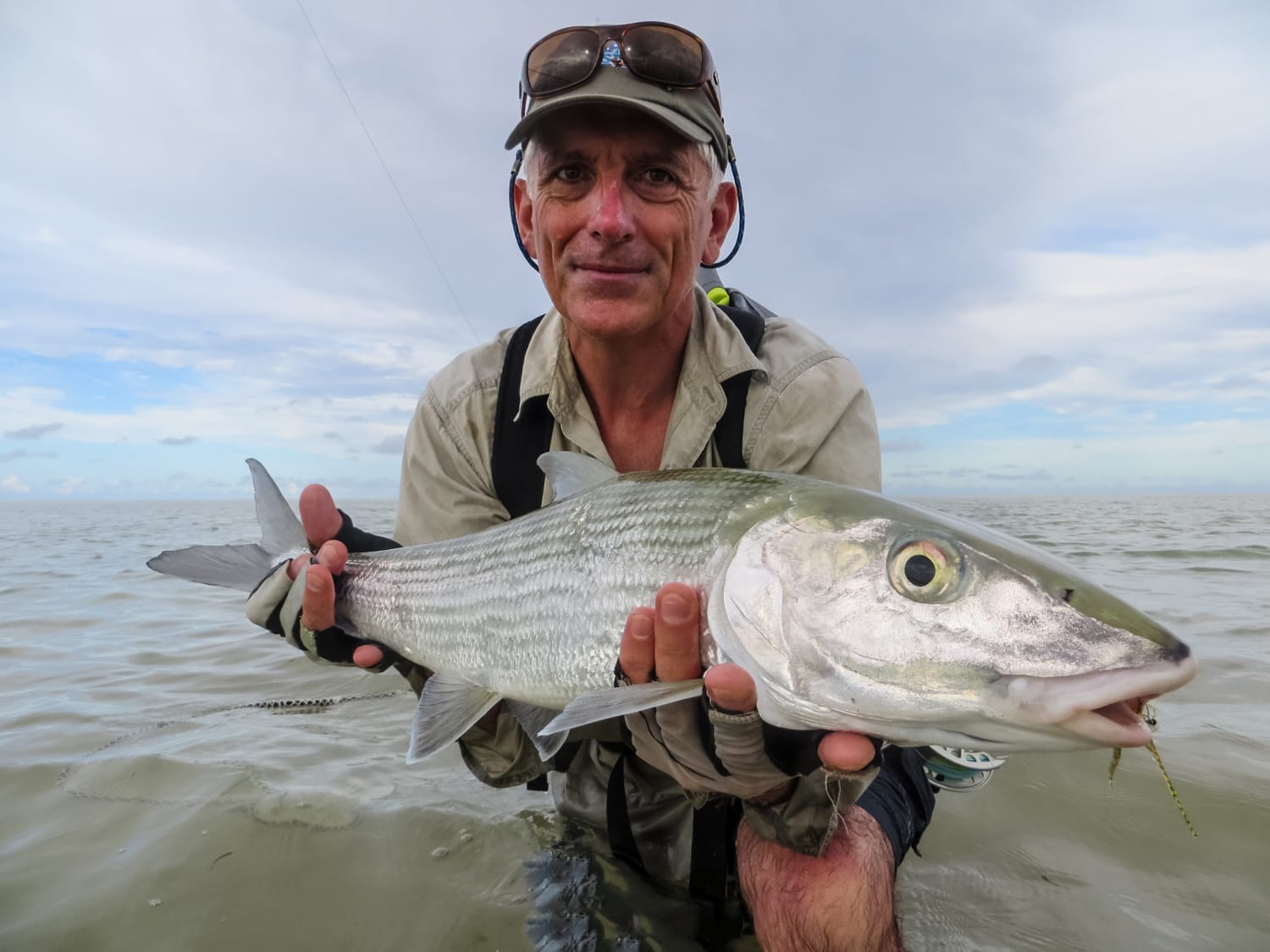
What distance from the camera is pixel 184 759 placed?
3.74m

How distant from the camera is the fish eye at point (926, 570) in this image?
1.49m

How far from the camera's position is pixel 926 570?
1.53 m

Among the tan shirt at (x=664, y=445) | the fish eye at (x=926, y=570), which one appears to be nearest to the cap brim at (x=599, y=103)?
the tan shirt at (x=664, y=445)

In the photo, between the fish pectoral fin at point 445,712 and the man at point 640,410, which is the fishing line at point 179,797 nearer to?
the man at point 640,410

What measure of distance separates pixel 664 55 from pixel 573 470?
67.4 inches

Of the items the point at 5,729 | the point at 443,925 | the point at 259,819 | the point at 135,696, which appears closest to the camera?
the point at 443,925

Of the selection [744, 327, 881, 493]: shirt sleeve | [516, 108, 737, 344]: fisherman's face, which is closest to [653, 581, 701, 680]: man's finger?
[744, 327, 881, 493]: shirt sleeve

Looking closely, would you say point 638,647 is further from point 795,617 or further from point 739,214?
point 739,214

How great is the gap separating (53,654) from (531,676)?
6057mm

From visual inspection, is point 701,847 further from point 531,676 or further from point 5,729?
point 5,729

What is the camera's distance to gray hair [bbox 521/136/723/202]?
2.84 meters

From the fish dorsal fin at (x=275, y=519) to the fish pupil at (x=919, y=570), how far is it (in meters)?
2.49

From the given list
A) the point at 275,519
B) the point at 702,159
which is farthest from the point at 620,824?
the point at 702,159

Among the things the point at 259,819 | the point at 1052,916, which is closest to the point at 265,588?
the point at 259,819
